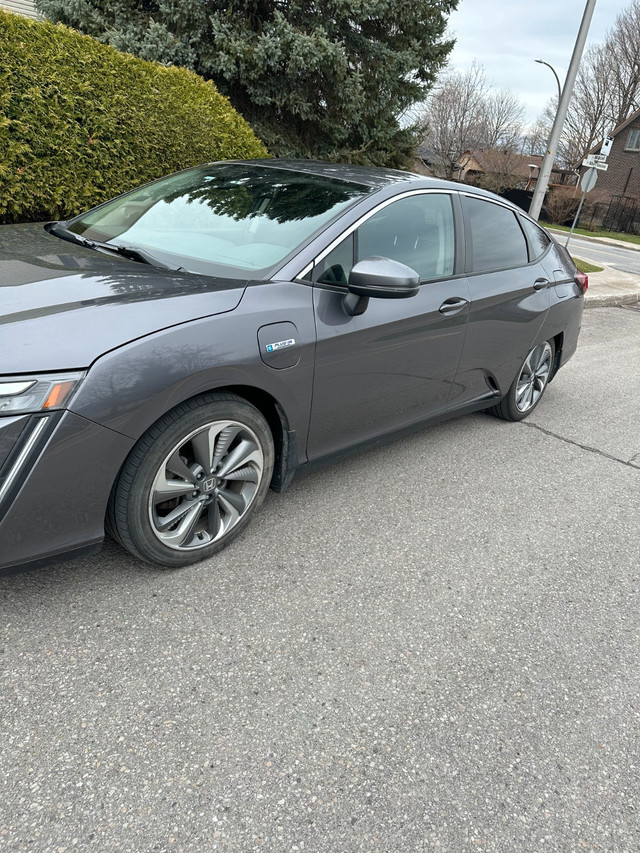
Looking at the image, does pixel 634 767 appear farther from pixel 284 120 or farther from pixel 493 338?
pixel 284 120

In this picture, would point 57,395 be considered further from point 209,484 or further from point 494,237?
point 494,237

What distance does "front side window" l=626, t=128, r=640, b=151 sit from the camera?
144 feet

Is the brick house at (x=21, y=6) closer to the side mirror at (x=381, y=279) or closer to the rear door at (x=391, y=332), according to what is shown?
the rear door at (x=391, y=332)

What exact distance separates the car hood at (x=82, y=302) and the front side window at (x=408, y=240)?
54 cm

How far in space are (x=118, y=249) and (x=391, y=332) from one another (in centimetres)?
135

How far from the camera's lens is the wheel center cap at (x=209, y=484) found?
2588mm

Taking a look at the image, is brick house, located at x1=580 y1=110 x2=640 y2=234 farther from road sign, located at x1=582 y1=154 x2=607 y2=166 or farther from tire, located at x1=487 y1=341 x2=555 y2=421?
tire, located at x1=487 y1=341 x2=555 y2=421

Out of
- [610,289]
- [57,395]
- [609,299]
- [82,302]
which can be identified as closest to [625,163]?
[610,289]

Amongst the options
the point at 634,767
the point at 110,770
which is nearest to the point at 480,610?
the point at 634,767

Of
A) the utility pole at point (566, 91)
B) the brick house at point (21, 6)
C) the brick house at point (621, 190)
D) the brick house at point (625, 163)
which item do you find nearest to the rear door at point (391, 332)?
the utility pole at point (566, 91)

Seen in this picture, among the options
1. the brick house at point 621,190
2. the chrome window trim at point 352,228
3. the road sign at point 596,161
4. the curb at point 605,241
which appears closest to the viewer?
Answer: the chrome window trim at point 352,228

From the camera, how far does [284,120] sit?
1023cm

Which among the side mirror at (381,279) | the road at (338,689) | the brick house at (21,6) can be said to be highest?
the brick house at (21,6)

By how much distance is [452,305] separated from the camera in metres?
3.52
